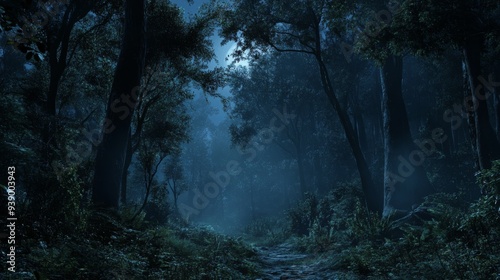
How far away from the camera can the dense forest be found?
5.49 metres

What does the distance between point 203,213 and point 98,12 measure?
1849 inches

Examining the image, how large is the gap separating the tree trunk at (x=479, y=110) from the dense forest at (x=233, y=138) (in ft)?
0.13

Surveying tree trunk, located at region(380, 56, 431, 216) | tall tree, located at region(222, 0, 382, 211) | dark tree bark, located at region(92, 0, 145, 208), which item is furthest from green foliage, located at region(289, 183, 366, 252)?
dark tree bark, located at region(92, 0, 145, 208)

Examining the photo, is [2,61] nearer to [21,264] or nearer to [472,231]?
[21,264]

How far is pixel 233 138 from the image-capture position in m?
31.4

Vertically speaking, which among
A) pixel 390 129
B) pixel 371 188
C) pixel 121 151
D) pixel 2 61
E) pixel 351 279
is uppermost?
pixel 2 61

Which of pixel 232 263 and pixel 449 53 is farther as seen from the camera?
pixel 449 53

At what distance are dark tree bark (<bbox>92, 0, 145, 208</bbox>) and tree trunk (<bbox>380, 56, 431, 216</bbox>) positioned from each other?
968 centimetres

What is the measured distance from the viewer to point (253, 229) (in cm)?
2714

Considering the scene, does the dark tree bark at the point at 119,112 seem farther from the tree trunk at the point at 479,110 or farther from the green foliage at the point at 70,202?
the tree trunk at the point at 479,110

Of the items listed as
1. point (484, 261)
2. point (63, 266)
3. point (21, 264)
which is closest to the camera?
point (21, 264)

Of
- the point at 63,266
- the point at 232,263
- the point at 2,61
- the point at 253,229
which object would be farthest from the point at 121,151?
the point at 2,61

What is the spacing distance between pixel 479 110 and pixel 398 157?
4.08 meters

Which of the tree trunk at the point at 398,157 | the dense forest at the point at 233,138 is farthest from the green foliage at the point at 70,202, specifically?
Answer: the tree trunk at the point at 398,157
